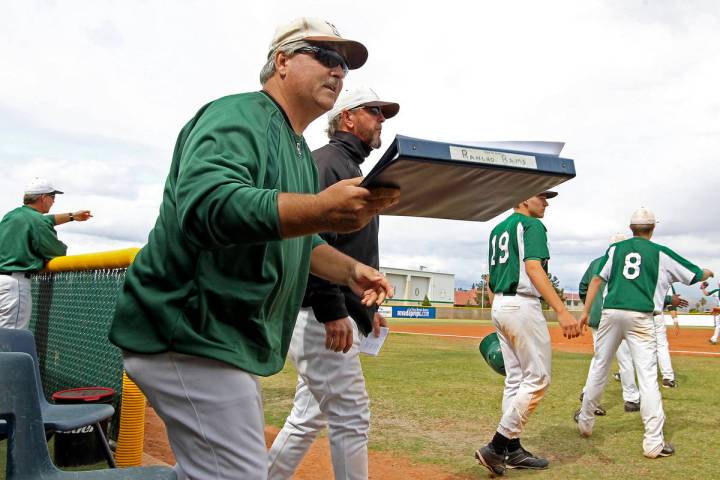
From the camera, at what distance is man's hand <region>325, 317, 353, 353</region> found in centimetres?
322

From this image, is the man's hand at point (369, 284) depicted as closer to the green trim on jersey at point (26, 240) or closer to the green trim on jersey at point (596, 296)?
the green trim on jersey at point (26, 240)

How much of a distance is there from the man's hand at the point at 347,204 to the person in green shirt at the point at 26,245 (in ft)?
19.4

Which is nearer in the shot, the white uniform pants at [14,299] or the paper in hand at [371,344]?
the paper in hand at [371,344]

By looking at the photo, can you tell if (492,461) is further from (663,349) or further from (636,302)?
(663,349)

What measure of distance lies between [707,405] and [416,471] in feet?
16.2

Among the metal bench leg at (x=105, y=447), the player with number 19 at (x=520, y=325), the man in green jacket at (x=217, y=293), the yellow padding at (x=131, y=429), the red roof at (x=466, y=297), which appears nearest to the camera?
the man in green jacket at (x=217, y=293)

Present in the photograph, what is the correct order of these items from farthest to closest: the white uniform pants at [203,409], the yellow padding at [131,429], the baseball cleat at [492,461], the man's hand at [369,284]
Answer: the baseball cleat at [492,461]
the yellow padding at [131,429]
the man's hand at [369,284]
the white uniform pants at [203,409]

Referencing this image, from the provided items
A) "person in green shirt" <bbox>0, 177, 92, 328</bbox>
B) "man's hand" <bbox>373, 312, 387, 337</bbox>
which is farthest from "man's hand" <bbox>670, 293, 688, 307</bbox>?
"person in green shirt" <bbox>0, 177, 92, 328</bbox>

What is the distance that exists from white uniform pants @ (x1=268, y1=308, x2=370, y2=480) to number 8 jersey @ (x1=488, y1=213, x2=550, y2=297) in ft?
6.68

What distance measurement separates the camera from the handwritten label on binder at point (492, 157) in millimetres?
1750

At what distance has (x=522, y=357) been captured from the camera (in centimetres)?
505

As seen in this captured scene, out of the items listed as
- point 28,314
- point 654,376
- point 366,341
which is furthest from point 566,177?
point 28,314

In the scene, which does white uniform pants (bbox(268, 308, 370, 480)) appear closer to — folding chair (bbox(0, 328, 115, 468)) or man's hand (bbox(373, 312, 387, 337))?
man's hand (bbox(373, 312, 387, 337))

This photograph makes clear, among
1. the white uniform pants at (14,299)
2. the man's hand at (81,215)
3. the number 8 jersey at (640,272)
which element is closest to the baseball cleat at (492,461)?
the number 8 jersey at (640,272)
